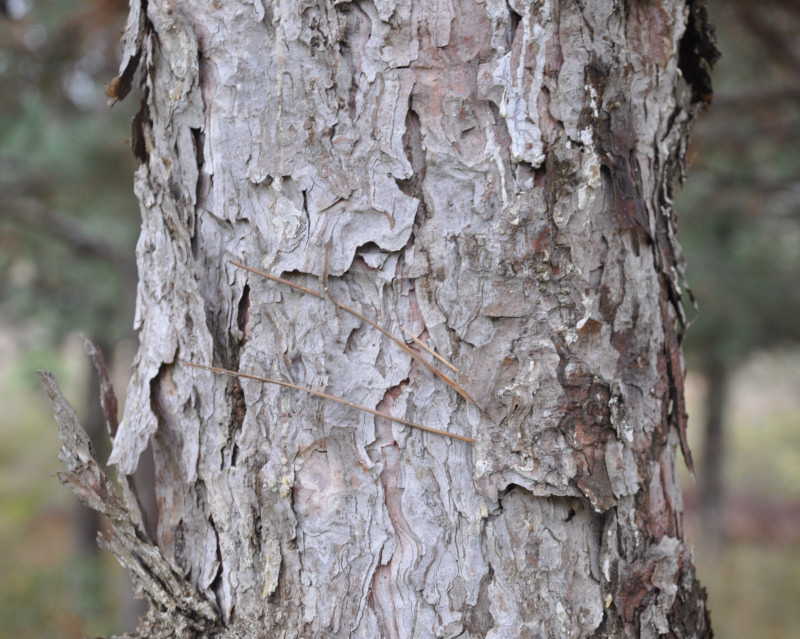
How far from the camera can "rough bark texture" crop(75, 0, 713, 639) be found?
885mm

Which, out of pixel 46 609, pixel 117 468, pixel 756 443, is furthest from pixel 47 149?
pixel 756 443

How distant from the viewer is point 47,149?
5168 millimetres

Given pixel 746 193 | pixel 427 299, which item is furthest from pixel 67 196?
pixel 746 193

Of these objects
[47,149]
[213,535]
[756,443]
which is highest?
[756,443]

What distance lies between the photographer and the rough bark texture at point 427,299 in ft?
2.90

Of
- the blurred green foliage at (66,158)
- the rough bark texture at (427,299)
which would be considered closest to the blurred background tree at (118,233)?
the blurred green foliage at (66,158)

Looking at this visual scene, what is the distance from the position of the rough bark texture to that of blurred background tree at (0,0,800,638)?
1074 millimetres

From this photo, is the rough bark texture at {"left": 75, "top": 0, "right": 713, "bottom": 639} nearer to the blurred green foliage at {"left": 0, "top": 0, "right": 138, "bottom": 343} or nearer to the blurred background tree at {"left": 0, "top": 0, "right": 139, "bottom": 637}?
the blurred background tree at {"left": 0, "top": 0, "right": 139, "bottom": 637}

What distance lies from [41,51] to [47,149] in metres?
2.15

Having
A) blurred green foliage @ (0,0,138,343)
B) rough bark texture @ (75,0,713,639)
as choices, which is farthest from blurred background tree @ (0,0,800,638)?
rough bark texture @ (75,0,713,639)

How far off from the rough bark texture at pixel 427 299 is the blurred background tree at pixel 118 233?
1.07 m

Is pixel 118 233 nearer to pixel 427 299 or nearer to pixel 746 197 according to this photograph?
pixel 746 197

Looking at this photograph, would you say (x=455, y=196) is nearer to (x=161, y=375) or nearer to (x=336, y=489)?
(x=336, y=489)

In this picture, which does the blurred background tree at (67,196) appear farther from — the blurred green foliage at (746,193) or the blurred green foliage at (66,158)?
the blurred green foliage at (746,193)
